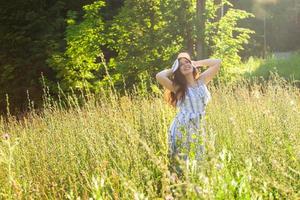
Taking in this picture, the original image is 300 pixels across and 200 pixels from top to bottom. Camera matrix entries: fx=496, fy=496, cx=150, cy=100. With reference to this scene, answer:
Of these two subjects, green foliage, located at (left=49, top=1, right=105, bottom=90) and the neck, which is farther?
green foliage, located at (left=49, top=1, right=105, bottom=90)

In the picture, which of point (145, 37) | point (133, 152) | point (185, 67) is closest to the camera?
point (133, 152)

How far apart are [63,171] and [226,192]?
2.16 meters

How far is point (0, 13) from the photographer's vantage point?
13.0 metres

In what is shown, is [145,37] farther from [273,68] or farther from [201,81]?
[273,68]

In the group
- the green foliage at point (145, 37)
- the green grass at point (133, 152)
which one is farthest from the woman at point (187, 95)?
the green foliage at point (145, 37)

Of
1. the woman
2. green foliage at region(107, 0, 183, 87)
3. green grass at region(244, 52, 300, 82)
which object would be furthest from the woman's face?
green grass at region(244, 52, 300, 82)

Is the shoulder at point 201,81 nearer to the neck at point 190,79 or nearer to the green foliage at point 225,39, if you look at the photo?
the neck at point 190,79

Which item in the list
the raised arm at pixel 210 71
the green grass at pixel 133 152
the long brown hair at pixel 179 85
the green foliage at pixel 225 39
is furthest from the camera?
the green foliage at pixel 225 39

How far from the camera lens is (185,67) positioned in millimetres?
4750

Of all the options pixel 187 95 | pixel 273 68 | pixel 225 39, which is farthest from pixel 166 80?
pixel 273 68

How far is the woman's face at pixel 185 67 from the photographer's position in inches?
186

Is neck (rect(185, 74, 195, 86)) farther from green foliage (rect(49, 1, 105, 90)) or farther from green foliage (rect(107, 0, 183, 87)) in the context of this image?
green foliage (rect(49, 1, 105, 90))

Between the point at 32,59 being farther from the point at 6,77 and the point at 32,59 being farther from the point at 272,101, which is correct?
the point at 272,101

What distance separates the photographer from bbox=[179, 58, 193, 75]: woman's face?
15.5ft
